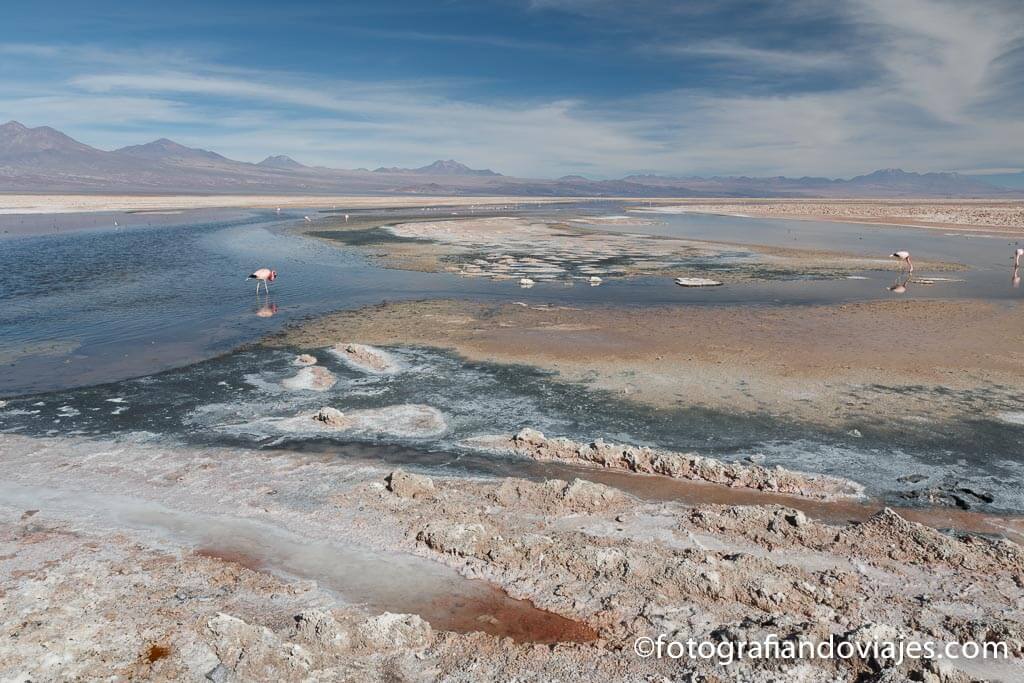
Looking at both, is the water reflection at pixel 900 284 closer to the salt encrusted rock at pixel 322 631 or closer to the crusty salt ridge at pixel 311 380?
the crusty salt ridge at pixel 311 380

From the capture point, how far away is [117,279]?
24484 millimetres

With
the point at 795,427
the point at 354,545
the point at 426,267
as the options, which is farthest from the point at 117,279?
the point at 795,427

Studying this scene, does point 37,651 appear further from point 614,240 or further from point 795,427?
point 614,240

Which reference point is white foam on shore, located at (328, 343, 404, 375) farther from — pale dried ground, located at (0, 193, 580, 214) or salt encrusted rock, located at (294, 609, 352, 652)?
pale dried ground, located at (0, 193, 580, 214)

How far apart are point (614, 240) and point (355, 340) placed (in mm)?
28716

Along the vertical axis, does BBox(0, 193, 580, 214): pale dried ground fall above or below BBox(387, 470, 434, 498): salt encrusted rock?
above

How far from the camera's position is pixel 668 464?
8.60 metres

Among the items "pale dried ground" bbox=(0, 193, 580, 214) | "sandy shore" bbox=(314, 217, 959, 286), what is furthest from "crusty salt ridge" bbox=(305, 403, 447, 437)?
"pale dried ground" bbox=(0, 193, 580, 214)

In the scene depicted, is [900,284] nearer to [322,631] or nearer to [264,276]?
[264,276]

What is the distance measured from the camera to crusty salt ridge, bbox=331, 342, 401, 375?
13.2 meters

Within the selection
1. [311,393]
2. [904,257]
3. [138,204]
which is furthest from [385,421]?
[138,204]

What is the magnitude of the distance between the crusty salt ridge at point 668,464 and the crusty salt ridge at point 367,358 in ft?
13.6

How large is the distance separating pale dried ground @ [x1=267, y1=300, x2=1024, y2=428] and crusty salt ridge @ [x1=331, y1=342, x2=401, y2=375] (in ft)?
3.53

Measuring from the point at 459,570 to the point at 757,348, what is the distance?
10781mm
